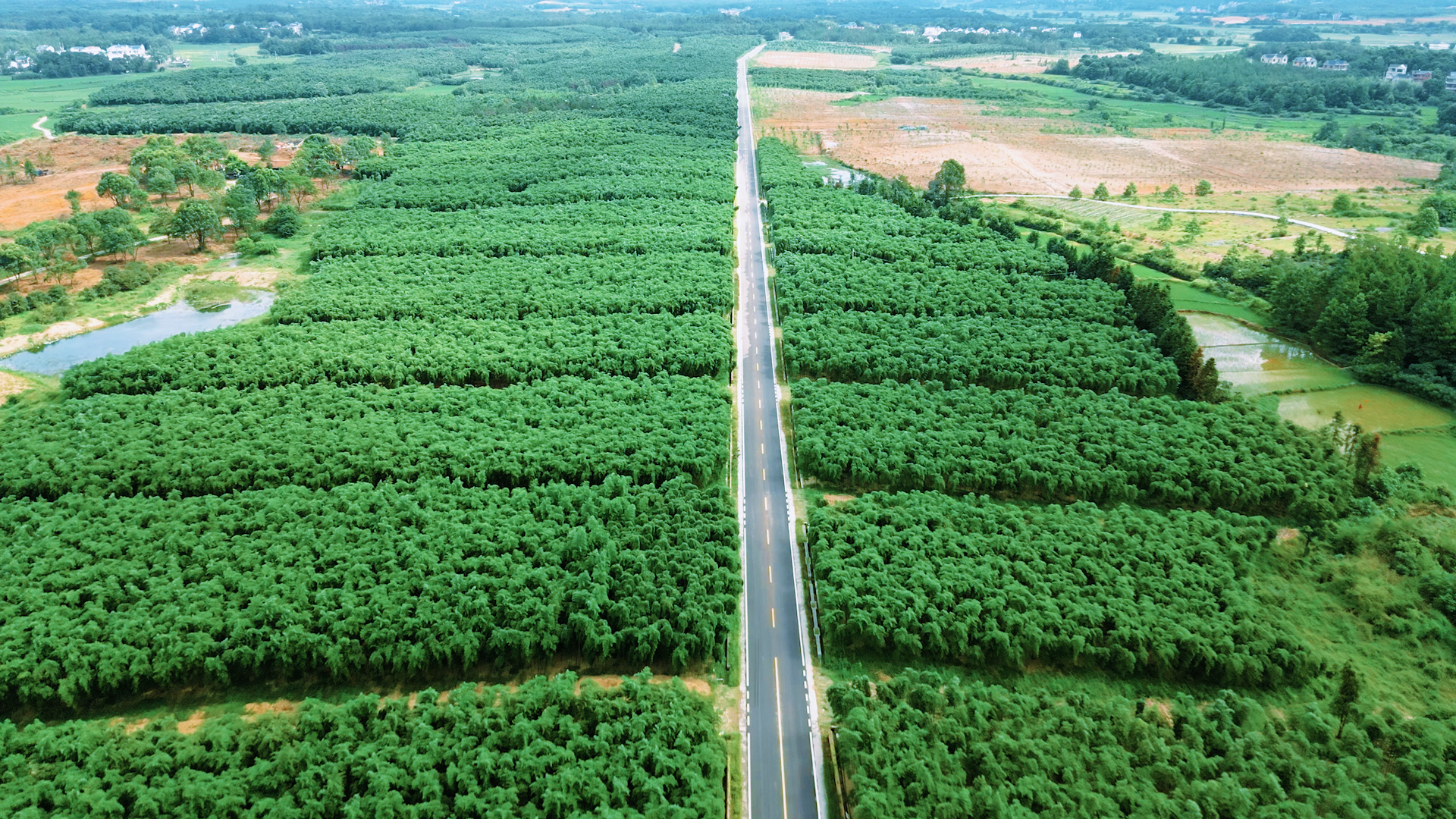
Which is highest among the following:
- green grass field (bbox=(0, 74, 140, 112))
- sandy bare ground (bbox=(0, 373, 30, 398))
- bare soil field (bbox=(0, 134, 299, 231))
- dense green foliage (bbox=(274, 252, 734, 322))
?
green grass field (bbox=(0, 74, 140, 112))

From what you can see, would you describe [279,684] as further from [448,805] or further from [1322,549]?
[1322,549]

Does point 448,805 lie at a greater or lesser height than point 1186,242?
lesser

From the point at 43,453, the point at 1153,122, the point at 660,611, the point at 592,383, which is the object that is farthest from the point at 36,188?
the point at 1153,122

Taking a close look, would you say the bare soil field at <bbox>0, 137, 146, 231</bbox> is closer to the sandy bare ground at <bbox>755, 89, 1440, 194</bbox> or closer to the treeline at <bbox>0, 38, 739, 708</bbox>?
the treeline at <bbox>0, 38, 739, 708</bbox>

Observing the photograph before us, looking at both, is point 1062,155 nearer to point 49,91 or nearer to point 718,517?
point 718,517

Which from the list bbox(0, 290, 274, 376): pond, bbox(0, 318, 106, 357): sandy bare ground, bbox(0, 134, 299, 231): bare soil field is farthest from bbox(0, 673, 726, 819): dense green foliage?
bbox(0, 134, 299, 231): bare soil field

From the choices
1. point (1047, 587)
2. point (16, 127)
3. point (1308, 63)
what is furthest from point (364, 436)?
point (1308, 63)
